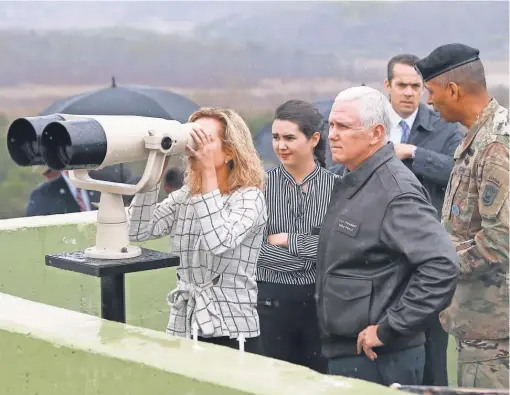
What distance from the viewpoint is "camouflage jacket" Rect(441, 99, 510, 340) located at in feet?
12.2

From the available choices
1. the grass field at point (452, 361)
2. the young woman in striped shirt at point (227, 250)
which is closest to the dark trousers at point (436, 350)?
the grass field at point (452, 361)

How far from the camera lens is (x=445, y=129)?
5227mm

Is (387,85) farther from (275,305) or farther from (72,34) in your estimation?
(72,34)

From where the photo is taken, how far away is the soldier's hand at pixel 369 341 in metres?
3.42

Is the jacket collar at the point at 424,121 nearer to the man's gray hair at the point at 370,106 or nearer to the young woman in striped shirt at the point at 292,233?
the young woman in striped shirt at the point at 292,233

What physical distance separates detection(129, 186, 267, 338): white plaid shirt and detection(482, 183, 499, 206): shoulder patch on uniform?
0.74 meters

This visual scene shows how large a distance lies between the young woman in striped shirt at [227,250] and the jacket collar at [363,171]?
13.4 inches

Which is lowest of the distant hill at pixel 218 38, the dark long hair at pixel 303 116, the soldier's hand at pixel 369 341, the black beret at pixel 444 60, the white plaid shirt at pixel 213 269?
the soldier's hand at pixel 369 341

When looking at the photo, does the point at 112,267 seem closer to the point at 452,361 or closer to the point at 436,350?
the point at 436,350

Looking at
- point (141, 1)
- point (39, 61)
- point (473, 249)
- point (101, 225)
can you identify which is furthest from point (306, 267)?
point (141, 1)

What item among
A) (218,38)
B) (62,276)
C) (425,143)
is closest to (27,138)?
(62,276)

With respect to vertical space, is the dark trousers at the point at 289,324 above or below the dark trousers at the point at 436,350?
above

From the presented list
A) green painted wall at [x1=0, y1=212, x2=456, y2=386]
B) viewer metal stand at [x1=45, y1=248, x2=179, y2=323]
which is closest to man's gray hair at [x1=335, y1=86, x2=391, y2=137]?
viewer metal stand at [x1=45, y1=248, x2=179, y2=323]

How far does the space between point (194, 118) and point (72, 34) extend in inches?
553
